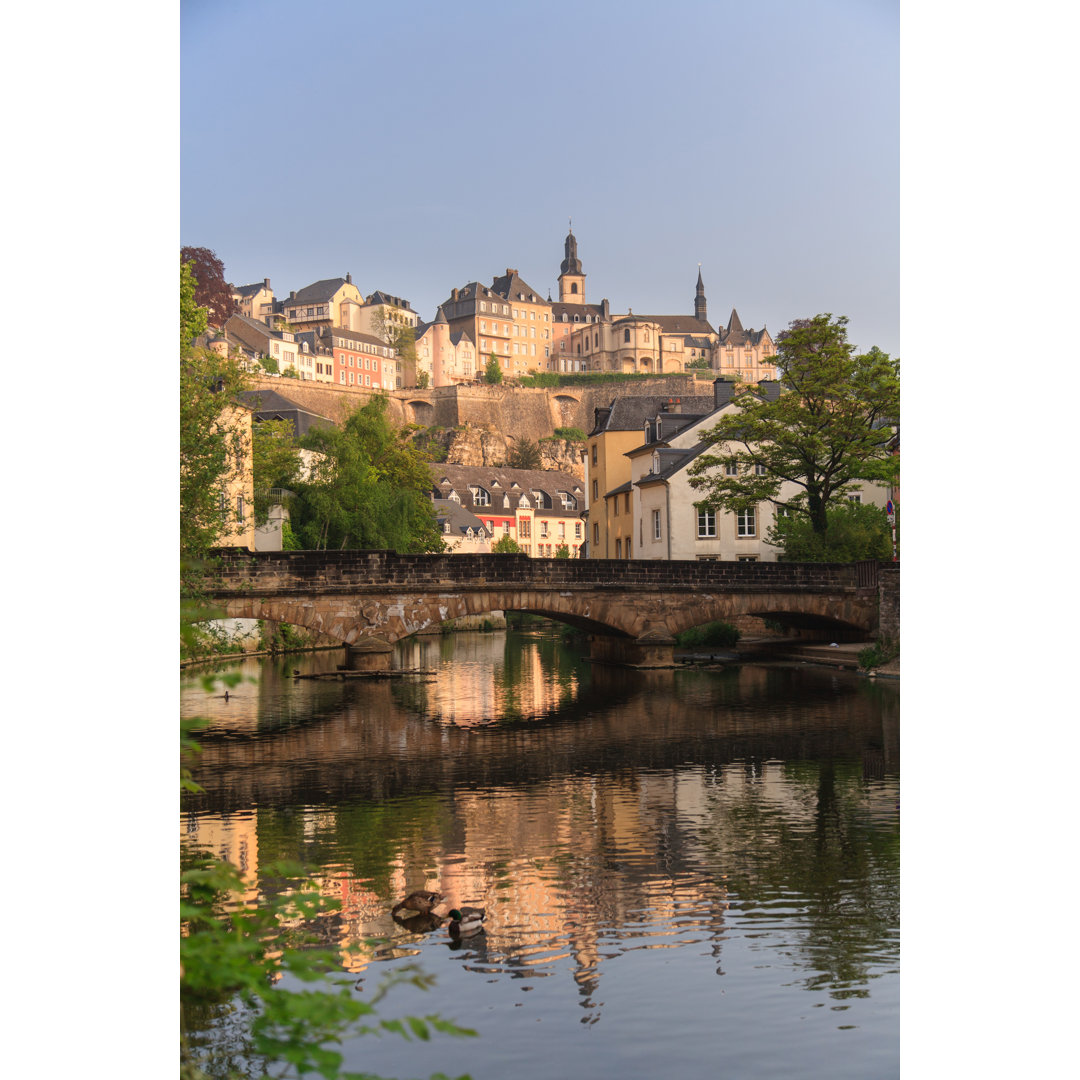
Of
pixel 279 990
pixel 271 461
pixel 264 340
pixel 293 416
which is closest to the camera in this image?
pixel 279 990

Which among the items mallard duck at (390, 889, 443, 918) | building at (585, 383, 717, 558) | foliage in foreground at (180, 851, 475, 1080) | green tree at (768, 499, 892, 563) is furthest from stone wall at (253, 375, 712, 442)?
foliage in foreground at (180, 851, 475, 1080)

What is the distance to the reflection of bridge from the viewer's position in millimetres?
23719

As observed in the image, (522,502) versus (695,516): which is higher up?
(522,502)

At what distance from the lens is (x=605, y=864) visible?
8.86 metres

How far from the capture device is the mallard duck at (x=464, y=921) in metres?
7.19

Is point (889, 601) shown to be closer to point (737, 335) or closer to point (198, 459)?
point (198, 459)

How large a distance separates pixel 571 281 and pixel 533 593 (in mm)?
104184

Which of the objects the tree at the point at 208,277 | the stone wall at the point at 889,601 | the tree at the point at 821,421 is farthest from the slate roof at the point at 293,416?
the stone wall at the point at 889,601

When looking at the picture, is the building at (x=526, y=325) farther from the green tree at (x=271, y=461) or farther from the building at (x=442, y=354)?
the green tree at (x=271, y=461)

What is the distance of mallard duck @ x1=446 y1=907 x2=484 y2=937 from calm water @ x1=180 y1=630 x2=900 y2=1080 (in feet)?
0.29

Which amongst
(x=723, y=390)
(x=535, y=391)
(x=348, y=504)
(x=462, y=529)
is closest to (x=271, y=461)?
(x=348, y=504)

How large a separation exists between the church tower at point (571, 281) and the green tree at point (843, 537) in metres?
97.0

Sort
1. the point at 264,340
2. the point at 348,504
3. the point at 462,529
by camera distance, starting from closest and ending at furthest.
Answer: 1. the point at 348,504
2. the point at 462,529
3. the point at 264,340
